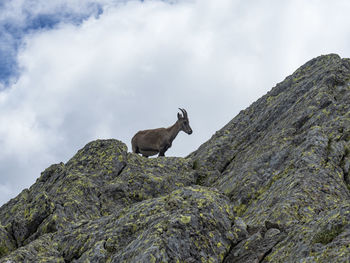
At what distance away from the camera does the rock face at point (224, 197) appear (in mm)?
7859

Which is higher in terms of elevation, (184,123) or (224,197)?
(184,123)

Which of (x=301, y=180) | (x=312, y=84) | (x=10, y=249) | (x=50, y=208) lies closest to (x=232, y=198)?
(x=301, y=180)

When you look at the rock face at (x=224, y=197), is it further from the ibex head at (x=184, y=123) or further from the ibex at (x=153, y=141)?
the ibex head at (x=184, y=123)

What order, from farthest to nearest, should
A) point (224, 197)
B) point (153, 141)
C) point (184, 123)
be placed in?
point (184, 123) → point (153, 141) → point (224, 197)

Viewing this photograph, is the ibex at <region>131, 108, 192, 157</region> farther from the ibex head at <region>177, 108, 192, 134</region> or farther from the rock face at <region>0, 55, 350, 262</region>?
the rock face at <region>0, 55, 350, 262</region>

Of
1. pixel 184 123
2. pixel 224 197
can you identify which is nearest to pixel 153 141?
pixel 184 123

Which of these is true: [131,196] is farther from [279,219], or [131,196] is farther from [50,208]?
[279,219]

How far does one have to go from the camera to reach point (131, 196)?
47.6ft

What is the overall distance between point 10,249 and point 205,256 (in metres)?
6.39

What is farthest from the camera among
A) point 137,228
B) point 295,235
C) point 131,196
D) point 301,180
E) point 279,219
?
point 131,196

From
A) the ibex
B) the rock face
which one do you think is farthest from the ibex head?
the rock face

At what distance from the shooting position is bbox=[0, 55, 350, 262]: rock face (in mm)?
7859

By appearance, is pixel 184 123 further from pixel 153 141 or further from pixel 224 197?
pixel 224 197

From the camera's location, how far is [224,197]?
384 inches
